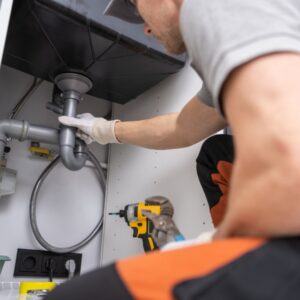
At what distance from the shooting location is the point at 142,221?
117cm

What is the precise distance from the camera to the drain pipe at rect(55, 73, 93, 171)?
1316 mm

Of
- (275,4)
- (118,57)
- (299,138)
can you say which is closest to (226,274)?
(299,138)

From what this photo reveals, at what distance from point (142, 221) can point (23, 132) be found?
21.6 inches

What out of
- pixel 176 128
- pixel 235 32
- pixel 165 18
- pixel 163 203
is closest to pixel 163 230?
pixel 163 203

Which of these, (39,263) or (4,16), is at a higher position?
(4,16)

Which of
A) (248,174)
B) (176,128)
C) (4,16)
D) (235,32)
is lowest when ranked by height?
(248,174)

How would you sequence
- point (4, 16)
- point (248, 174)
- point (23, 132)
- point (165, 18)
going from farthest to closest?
point (23, 132)
point (4, 16)
point (165, 18)
point (248, 174)

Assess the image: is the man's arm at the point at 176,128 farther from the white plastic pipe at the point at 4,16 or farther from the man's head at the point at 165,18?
the white plastic pipe at the point at 4,16

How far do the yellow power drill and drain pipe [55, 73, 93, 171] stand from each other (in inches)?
11.6

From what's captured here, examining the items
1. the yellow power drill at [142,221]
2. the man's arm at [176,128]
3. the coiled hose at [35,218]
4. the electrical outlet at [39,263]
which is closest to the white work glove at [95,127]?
the man's arm at [176,128]

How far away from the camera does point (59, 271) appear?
56.8 inches

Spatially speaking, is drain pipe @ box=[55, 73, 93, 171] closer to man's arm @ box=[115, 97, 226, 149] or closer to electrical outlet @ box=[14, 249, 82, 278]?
man's arm @ box=[115, 97, 226, 149]

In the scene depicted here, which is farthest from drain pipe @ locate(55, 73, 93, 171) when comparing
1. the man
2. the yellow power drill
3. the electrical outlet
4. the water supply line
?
the man

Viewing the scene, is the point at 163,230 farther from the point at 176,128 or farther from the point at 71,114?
the point at 71,114
